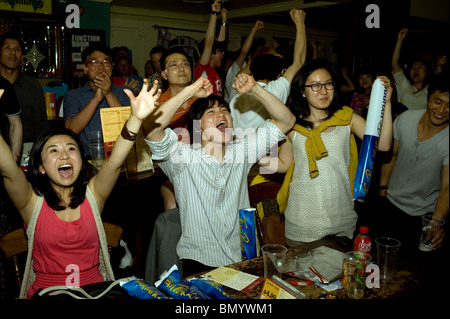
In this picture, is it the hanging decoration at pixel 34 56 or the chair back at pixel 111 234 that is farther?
the hanging decoration at pixel 34 56

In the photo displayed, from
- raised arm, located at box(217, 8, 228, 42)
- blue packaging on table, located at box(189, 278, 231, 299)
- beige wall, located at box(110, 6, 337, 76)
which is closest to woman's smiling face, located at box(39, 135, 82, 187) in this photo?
blue packaging on table, located at box(189, 278, 231, 299)

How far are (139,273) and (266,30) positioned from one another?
8.97 meters

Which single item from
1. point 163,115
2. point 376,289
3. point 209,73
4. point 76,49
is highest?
point 76,49

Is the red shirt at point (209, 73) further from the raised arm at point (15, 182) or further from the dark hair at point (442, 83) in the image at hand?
the dark hair at point (442, 83)

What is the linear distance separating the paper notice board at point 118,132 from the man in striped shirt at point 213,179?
60cm

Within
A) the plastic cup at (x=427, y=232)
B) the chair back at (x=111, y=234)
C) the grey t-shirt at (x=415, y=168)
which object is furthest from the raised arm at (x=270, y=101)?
the chair back at (x=111, y=234)

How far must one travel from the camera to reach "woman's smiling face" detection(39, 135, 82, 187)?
166 centimetres

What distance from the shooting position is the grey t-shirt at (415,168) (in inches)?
54.4

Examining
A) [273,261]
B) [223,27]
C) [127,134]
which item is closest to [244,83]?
[127,134]

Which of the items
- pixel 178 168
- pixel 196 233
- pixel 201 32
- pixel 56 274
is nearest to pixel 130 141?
pixel 178 168

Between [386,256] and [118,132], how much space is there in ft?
5.31

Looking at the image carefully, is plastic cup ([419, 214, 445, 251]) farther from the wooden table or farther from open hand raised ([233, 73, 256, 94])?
open hand raised ([233, 73, 256, 94])

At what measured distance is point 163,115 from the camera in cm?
161

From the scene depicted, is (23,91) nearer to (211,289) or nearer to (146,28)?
(211,289)
